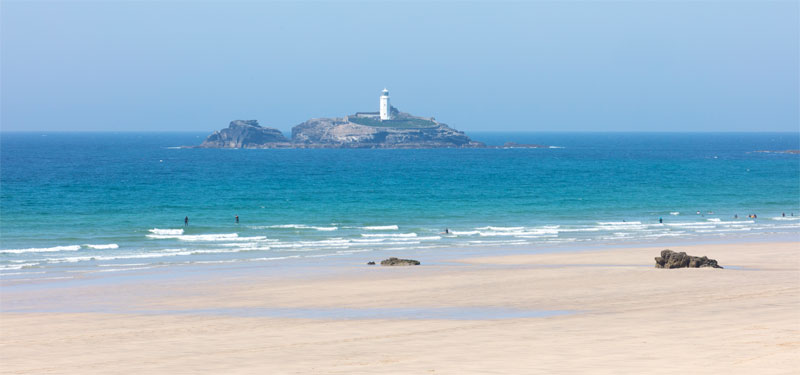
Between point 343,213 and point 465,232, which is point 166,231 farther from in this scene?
point 465,232

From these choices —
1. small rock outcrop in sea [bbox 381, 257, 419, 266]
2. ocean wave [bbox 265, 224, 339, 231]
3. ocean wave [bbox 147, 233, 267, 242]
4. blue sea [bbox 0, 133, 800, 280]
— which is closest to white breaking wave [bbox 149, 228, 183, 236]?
blue sea [bbox 0, 133, 800, 280]

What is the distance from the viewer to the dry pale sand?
603 inches

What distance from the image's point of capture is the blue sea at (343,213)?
41.8 m

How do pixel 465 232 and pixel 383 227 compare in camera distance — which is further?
pixel 383 227

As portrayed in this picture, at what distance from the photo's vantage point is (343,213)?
6178cm

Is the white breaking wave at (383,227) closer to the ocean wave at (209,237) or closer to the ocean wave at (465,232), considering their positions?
the ocean wave at (465,232)

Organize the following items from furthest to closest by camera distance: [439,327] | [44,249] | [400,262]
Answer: [44,249]
[400,262]
[439,327]

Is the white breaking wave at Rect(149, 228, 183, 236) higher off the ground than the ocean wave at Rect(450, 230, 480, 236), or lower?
higher

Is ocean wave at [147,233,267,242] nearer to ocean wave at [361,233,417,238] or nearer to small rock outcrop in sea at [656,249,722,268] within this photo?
ocean wave at [361,233,417,238]

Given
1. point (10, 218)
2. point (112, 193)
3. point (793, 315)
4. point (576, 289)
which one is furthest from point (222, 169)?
point (793, 315)

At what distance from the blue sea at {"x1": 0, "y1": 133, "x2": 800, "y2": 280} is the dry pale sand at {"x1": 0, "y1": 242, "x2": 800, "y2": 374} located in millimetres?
9205

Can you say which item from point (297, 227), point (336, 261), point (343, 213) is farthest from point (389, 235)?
point (343, 213)

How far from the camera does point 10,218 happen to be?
54.9 m

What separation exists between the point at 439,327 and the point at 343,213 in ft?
139
